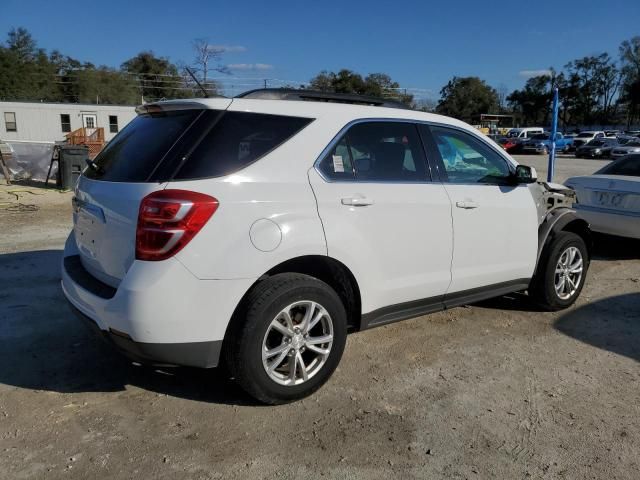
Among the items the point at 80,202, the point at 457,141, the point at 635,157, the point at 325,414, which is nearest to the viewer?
the point at 325,414

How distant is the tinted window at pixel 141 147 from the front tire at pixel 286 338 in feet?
3.02

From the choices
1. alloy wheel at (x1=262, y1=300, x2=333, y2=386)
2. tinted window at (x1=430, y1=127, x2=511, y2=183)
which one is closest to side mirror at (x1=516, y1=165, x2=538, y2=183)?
tinted window at (x1=430, y1=127, x2=511, y2=183)

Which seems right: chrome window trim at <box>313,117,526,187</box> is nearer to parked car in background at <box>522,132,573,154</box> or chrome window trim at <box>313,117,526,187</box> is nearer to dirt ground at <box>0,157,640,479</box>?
dirt ground at <box>0,157,640,479</box>

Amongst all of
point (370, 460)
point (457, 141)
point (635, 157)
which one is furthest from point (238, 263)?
point (635, 157)

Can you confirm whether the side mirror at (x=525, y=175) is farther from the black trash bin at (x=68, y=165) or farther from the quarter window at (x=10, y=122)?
the quarter window at (x=10, y=122)

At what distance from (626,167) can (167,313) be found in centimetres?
696

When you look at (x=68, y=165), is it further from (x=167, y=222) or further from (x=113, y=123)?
(x=113, y=123)

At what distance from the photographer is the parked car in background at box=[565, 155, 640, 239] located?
21.7 ft

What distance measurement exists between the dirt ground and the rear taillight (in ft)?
3.43

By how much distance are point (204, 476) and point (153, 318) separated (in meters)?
0.81

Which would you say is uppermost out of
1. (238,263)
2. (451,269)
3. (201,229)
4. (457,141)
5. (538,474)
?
(457,141)

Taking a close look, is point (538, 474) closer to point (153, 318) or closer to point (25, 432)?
point (153, 318)

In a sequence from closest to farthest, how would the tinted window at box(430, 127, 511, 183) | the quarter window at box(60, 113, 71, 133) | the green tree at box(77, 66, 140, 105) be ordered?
the tinted window at box(430, 127, 511, 183), the quarter window at box(60, 113, 71, 133), the green tree at box(77, 66, 140, 105)

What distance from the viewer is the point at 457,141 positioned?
421cm
